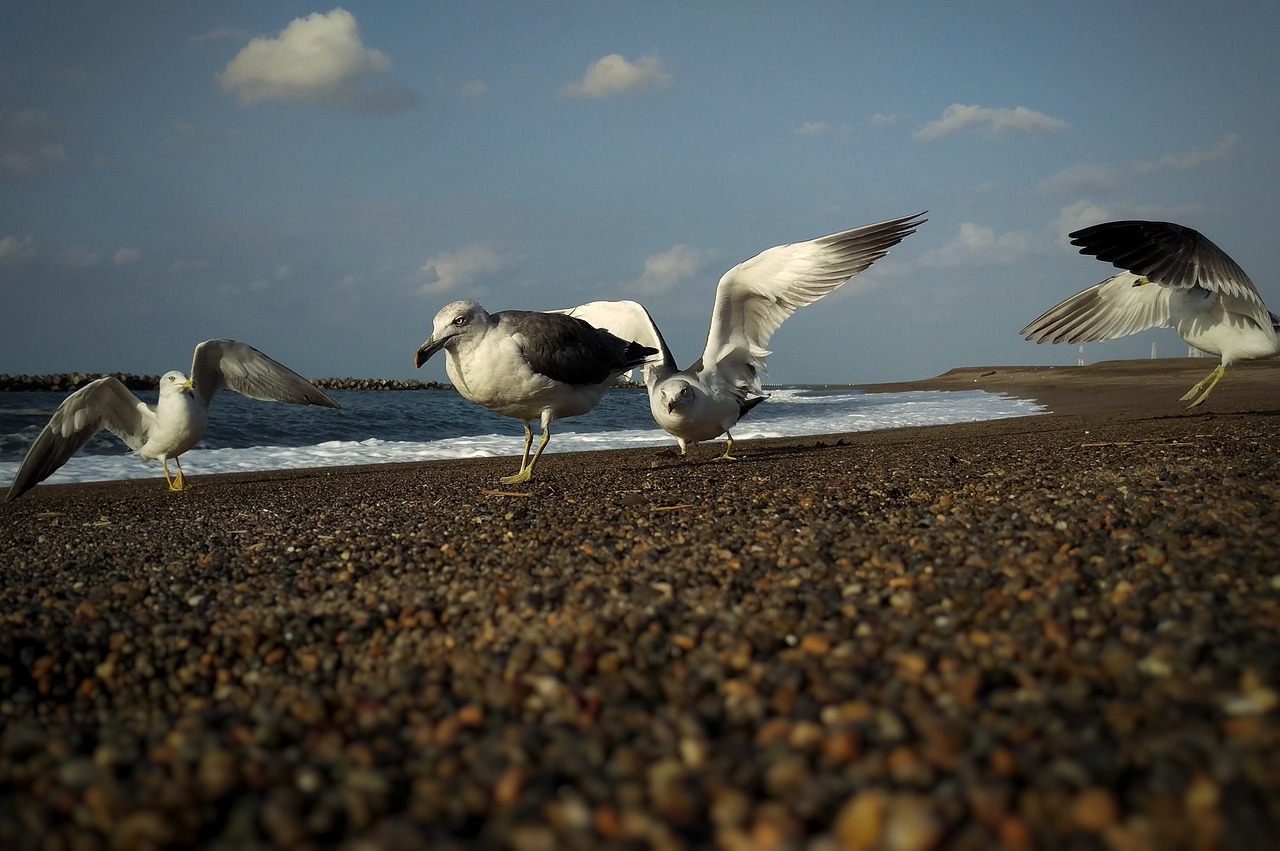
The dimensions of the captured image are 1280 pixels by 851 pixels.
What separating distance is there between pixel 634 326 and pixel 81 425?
5.58 m

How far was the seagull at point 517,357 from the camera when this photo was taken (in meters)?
6.43

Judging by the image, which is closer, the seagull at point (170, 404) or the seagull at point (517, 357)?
the seagull at point (517, 357)

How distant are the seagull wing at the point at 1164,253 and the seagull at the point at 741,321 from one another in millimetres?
1594

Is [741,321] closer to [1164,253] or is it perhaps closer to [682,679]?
[1164,253]

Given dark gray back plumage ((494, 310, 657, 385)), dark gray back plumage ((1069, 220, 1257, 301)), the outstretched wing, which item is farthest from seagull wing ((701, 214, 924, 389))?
dark gray back plumage ((1069, 220, 1257, 301))

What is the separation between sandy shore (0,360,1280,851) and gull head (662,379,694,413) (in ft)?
9.00

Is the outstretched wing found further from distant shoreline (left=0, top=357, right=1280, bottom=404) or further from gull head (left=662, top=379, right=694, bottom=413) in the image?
distant shoreline (left=0, top=357, right=1280, bottom=404)

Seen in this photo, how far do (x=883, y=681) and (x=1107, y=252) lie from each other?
658 centimetres

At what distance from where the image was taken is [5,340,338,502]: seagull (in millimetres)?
8023

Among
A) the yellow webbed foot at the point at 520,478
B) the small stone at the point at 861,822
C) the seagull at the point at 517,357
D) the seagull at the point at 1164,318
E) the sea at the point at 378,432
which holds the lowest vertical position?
the small stone at the point at 861,822

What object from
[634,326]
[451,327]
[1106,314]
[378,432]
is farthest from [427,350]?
[378,432]

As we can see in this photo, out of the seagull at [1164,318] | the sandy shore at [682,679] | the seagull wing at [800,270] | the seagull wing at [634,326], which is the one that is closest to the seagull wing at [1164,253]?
the seagull at [1164,318]

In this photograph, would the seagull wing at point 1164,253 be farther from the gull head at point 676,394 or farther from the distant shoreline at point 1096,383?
the distant shoreline at point 1096,383

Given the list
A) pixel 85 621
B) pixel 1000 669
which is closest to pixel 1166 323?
pixel 1000 669
